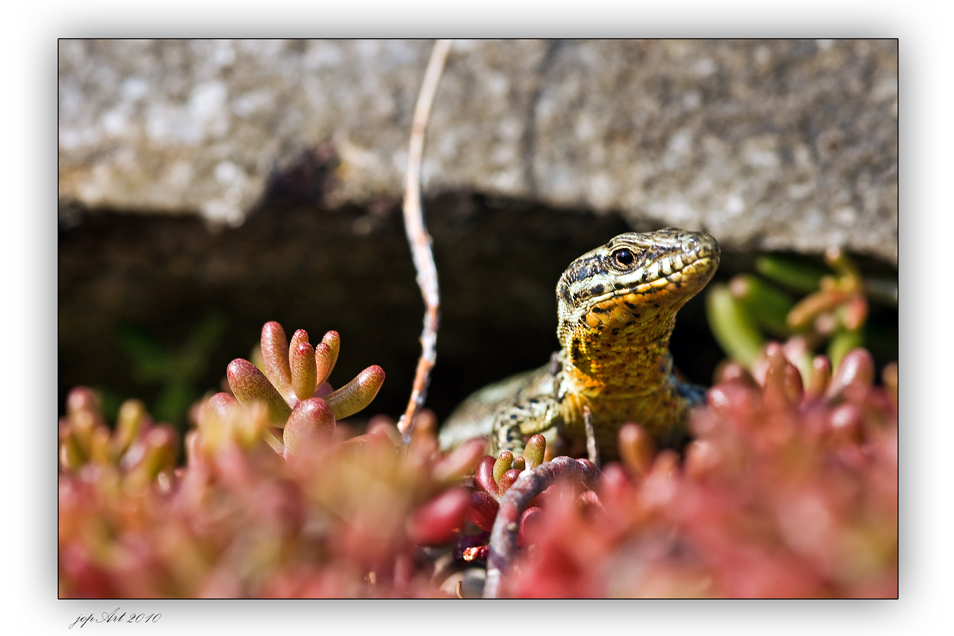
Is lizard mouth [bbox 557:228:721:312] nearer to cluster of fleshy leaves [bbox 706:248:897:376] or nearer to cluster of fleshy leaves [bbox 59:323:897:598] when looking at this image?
cluster of fleshy leaves [bbox 59:323:897:598]

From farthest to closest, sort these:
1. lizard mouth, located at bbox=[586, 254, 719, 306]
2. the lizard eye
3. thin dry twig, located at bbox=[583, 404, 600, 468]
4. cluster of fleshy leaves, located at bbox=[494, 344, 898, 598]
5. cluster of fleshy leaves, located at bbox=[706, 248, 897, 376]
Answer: cluster of fleshy leaves, located at bbox=[706, 248, 897, 376]
thin dry twig, located at bbox=[583, 404, 600, 468]
the lizard eye
lizard mouth, located at bbox=[586, 254, 719, 306]
cluster of fleshy leaves, located at bbox=[494, 344, 898, 598]

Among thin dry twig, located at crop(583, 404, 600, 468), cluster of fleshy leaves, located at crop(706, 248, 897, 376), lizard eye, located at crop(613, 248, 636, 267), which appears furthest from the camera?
cluster of fleshy leaves, located at crop(706, 248, 897, 376)

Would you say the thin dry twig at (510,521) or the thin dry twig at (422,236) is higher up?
the thin dry twig at (422,236)

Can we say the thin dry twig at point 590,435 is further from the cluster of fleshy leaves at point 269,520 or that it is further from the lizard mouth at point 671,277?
the cluster of fleshy leaves at point 269,520

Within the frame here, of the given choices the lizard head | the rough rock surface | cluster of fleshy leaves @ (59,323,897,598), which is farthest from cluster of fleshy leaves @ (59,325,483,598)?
the rough rock surface

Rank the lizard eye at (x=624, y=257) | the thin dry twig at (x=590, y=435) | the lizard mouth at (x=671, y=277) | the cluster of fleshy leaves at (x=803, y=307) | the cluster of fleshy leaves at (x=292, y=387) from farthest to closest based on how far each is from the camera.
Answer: the cluster of fleshy leaves at (x=803, y=307)
the thin dry twig at (x=590, y=435)
the lizard eye at (x=624, y=257)
the lizard mouth at (x=671, y=277)
the cluster of fleshy leaves at (x=292, y=387)

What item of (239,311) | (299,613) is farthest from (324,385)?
(239,311)

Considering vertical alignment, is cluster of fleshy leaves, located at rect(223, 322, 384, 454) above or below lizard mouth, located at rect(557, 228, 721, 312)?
below

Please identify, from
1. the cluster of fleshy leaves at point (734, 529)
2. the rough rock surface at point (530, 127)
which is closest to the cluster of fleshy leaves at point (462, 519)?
the cluster of fleshy leaves at point (734, 529)
